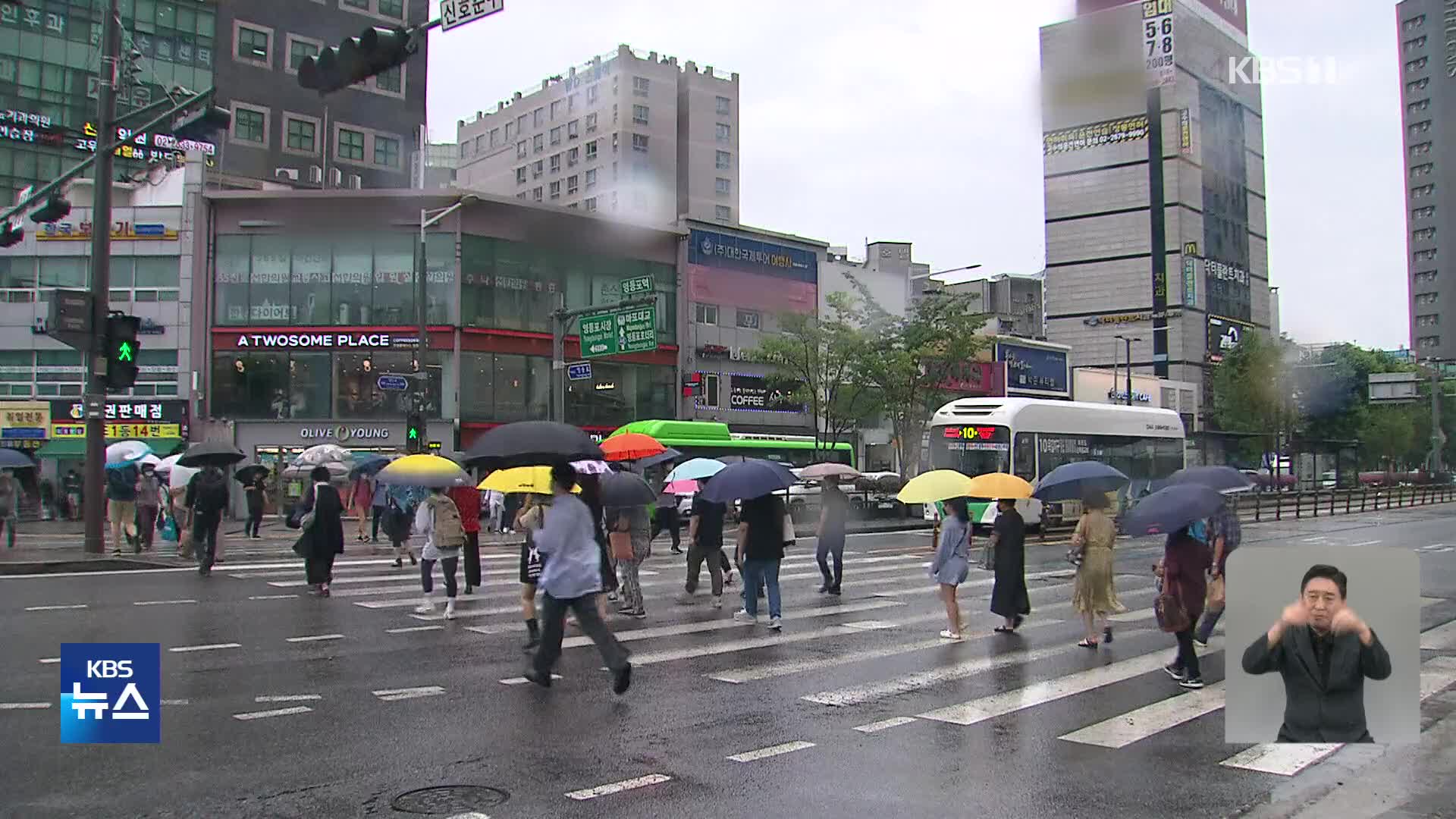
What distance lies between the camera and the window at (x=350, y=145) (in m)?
56.8

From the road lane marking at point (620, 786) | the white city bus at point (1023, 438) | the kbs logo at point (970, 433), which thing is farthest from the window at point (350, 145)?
the road lane marking at point (620, 786)

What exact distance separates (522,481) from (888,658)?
14.2 ft

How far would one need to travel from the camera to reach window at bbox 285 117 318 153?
5375cm

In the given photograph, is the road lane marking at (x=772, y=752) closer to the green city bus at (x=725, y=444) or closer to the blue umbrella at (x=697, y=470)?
the blue umbrella at (x=697, y=470)

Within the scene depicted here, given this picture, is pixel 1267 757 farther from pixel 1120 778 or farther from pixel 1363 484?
pixel 1363 484

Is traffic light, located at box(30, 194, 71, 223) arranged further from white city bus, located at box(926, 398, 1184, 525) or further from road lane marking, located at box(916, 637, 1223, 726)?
white city bus, located at box(926, 398, 1184, 525)

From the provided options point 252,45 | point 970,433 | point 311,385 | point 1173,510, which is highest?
point 252,45

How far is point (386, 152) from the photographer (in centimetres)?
5838

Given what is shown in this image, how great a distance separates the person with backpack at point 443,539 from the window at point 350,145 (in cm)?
4787

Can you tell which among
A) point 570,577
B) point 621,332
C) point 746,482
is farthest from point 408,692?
point 621,332

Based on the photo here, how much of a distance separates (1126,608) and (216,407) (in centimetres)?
3396

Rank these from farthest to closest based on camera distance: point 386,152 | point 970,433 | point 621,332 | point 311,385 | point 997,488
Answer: point 386,152
point 311,385
point 621,332
point 970,433
point 997,488

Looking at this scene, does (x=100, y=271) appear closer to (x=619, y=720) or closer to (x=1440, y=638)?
(x=619, y=720)

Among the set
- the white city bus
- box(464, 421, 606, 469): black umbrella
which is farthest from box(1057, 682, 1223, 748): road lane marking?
the white city bus
